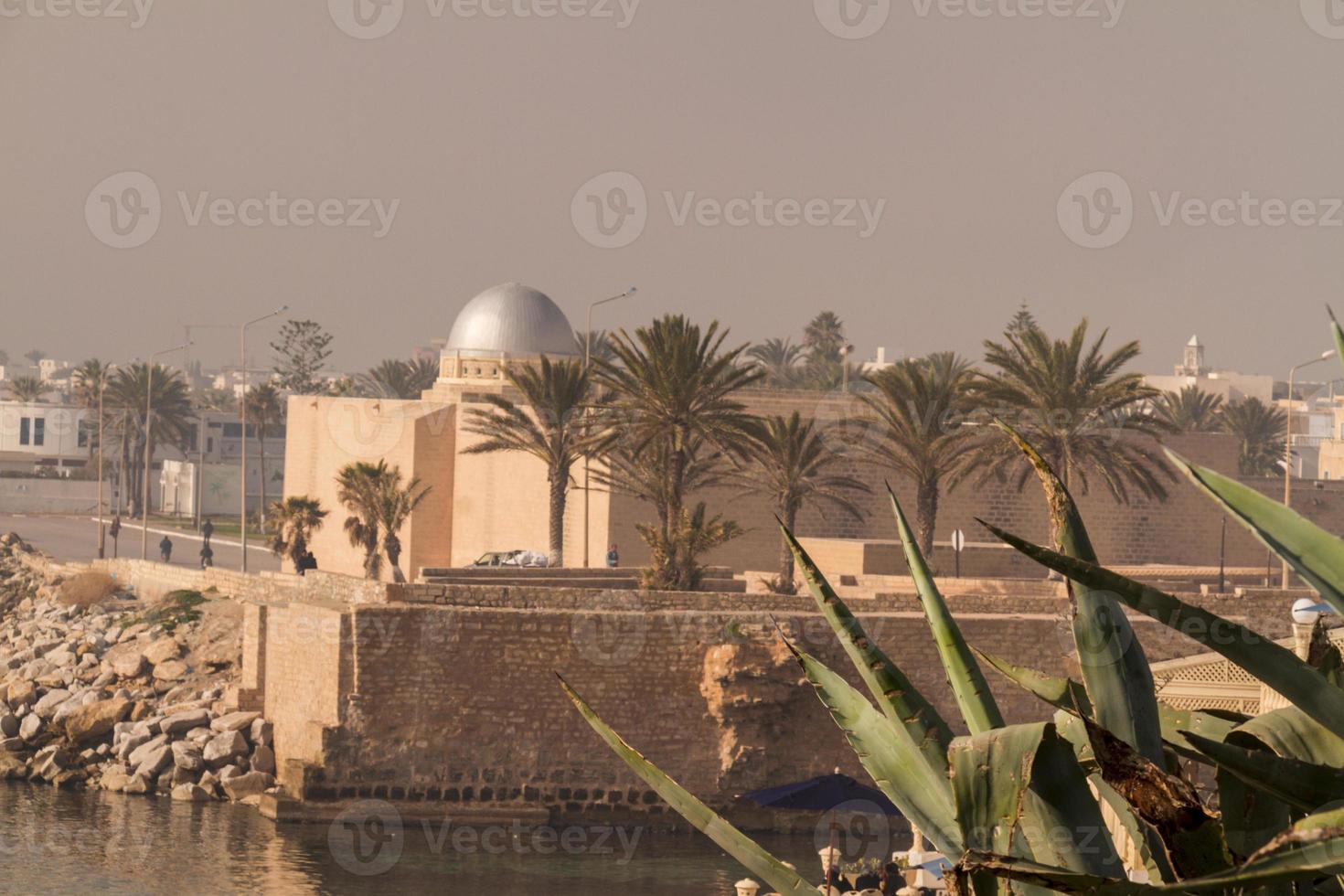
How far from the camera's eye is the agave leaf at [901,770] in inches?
100

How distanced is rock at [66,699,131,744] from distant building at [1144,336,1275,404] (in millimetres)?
62624

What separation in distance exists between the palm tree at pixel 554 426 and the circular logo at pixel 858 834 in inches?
336

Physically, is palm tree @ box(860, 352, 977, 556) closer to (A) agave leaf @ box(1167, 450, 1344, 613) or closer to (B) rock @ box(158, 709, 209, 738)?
(B) rock @ box(158, 709, 209, 738)

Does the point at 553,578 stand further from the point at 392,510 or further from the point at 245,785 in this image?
the point at 392,510

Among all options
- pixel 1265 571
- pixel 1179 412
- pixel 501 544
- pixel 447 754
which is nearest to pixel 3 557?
pixel 501 544

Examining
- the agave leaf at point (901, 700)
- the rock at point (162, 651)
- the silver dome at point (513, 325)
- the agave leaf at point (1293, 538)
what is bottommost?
the rock at point (162, 651)

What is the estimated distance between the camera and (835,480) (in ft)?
79.2

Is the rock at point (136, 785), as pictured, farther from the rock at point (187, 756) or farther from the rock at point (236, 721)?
the rock at point (236, 721)

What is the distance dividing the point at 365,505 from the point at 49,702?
9.34 m

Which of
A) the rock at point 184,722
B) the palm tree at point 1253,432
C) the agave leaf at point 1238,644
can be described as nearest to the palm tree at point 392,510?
the rock at point 184,722

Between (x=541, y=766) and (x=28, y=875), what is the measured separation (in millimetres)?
5682

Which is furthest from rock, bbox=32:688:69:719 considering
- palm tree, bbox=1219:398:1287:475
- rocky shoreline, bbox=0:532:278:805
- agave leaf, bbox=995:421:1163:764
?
palm tree, bbox=1219:398:1287:475

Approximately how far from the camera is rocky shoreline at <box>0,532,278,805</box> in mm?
20812

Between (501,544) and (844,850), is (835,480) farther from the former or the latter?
(501,544)
